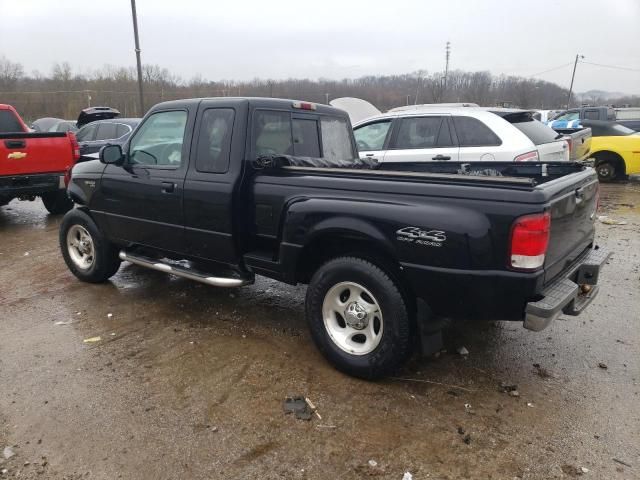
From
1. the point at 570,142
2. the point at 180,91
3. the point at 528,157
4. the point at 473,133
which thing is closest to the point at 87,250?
the point at 473,133

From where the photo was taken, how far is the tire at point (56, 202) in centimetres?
930

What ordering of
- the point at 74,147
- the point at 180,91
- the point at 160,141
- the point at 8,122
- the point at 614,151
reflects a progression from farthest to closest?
the point at 180,91 < the point at 614,151 < the point at 8,122 < the point at 74,147 < the point at 160,141

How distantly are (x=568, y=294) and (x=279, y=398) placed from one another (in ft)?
6.27

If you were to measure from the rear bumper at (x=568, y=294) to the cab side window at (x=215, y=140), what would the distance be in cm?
248

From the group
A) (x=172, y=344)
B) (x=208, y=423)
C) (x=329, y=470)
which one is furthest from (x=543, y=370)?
(x=172, y=344)

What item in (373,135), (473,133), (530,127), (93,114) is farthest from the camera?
(93,114)

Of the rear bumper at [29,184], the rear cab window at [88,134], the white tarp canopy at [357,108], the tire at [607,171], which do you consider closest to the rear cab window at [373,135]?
the rear bumper at [29,184]

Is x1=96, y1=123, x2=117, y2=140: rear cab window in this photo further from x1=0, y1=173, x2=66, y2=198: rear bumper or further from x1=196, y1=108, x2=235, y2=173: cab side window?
x1=196, y1=108, x2=235, y2=173: cab side window

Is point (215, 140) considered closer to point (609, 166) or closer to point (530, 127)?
point (530, 127)

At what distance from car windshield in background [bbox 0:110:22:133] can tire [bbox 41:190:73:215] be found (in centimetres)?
143

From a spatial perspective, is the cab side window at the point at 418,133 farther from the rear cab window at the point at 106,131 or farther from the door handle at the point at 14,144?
the rear cab window at the point at 106,131

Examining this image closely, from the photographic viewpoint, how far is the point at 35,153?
8.05 metres

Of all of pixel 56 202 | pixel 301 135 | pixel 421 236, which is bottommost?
pixel 56 202

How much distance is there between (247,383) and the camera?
11.3ft
